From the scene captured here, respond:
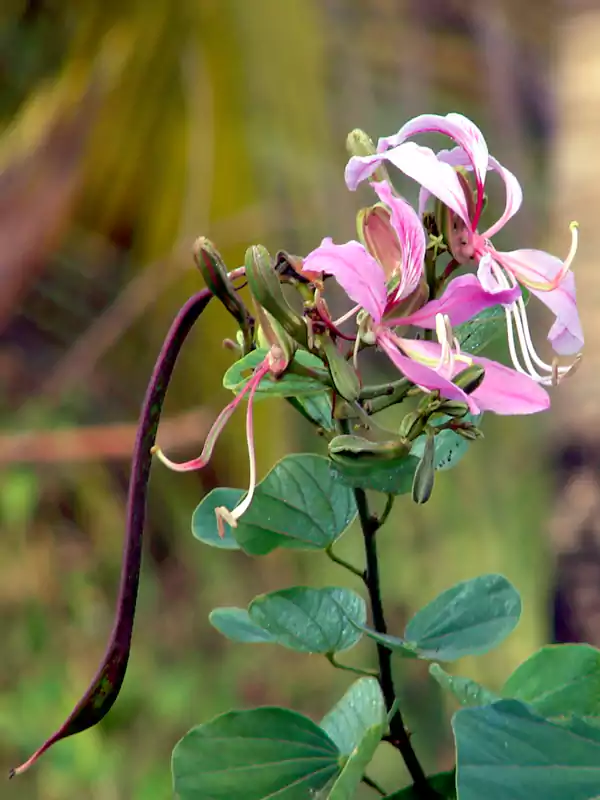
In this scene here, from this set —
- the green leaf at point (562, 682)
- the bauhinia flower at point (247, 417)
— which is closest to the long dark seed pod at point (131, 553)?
the bauhinia flower at point (247, 417)

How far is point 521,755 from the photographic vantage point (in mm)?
203

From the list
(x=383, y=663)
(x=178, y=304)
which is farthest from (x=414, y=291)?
(x=178, y=304)

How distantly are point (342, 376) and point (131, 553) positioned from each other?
0.26ft

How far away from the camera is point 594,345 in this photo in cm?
139

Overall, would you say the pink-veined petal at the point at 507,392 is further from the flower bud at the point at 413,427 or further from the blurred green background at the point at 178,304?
the blurred green background at the point at 178,304

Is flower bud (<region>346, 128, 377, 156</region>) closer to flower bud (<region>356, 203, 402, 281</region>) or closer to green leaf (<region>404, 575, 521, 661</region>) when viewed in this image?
flower bud (<region>356, 203, 402, 281</region>)

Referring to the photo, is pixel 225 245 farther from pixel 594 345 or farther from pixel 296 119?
pixel 594 345

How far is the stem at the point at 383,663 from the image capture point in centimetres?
23

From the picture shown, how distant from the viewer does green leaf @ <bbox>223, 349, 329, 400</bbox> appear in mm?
213

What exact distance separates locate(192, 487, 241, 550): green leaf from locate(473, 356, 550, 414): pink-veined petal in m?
0.09

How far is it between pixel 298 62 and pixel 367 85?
0.36 ft

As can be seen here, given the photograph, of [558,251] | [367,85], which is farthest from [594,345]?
[367,85]

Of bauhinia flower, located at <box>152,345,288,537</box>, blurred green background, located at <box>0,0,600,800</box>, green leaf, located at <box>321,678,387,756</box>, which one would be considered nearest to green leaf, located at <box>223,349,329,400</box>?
bauhinia flower, located at <box>152,345,288,537</box>

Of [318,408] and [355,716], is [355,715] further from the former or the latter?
[318,408]
